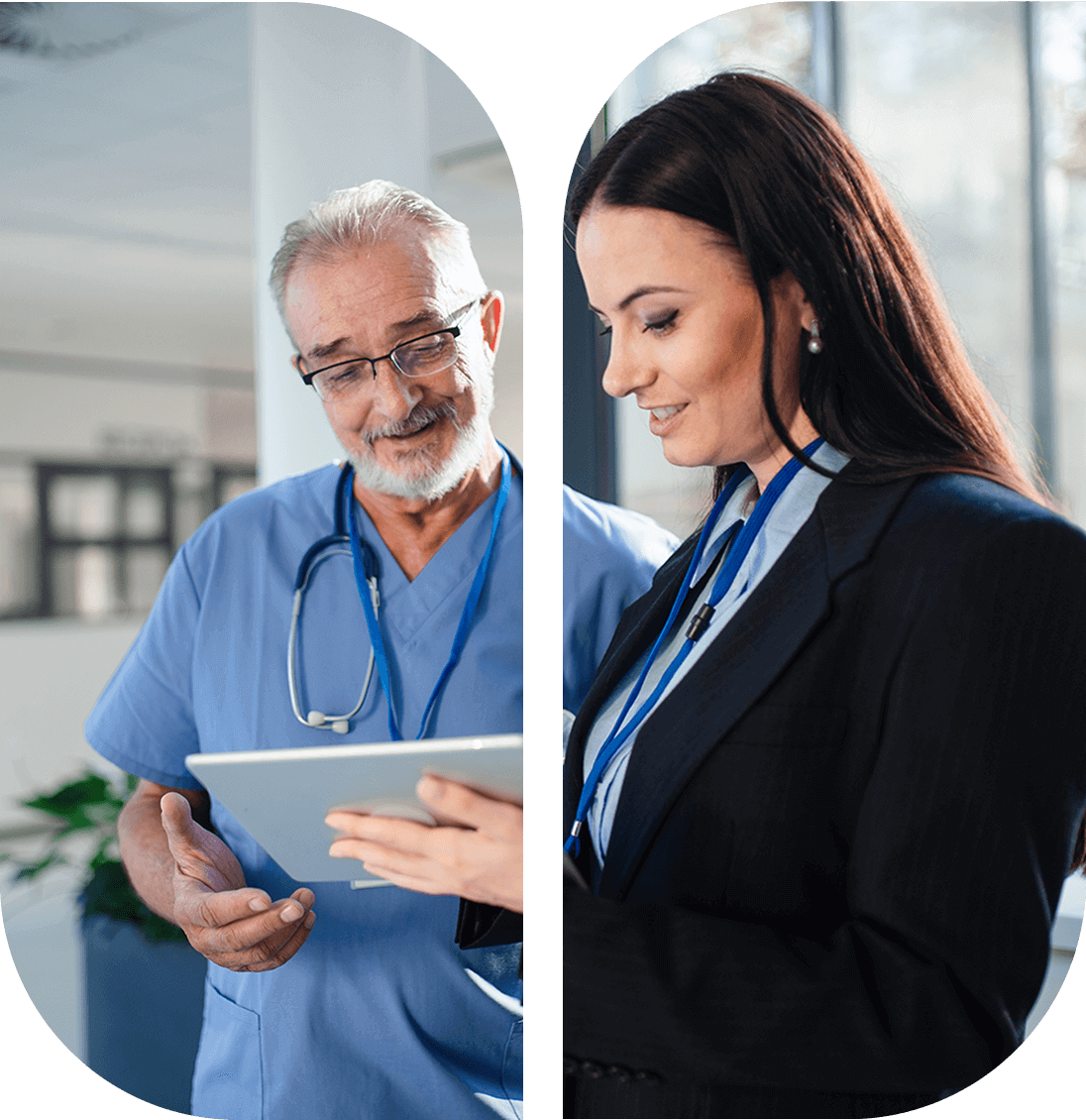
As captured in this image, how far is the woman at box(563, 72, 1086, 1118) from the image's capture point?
1.33 metres

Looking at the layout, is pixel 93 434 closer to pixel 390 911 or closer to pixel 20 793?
pixel 20 793

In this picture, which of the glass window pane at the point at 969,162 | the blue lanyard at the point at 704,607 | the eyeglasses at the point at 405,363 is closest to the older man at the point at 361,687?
the eyeglasses at the point at 405,363

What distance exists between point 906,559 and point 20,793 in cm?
120

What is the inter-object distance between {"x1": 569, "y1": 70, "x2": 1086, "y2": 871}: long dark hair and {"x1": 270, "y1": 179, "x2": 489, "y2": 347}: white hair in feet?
0.86

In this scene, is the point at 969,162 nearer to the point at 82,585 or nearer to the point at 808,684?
the point at 808,684

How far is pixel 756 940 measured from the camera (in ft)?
4.50

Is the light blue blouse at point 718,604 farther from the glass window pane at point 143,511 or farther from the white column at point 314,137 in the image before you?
the glass window pane at point 143,511

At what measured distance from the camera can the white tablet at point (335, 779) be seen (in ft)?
4.62

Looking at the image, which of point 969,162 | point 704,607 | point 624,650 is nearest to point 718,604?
point 704,607

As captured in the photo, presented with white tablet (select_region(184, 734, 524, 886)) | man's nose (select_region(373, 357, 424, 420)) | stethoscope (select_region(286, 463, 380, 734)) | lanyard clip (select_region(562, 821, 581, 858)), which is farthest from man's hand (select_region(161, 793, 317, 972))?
man's nose (select_region(373, 357, 424, 420))

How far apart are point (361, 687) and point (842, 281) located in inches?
31.2

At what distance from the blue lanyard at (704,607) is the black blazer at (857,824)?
3 centimetres

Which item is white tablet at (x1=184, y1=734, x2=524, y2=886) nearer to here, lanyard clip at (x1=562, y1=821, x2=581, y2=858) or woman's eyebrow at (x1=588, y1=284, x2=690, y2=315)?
lanyard clip at (x1=562, y1=821, x2=581, y2=858)

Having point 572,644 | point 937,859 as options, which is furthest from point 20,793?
point 937,859
